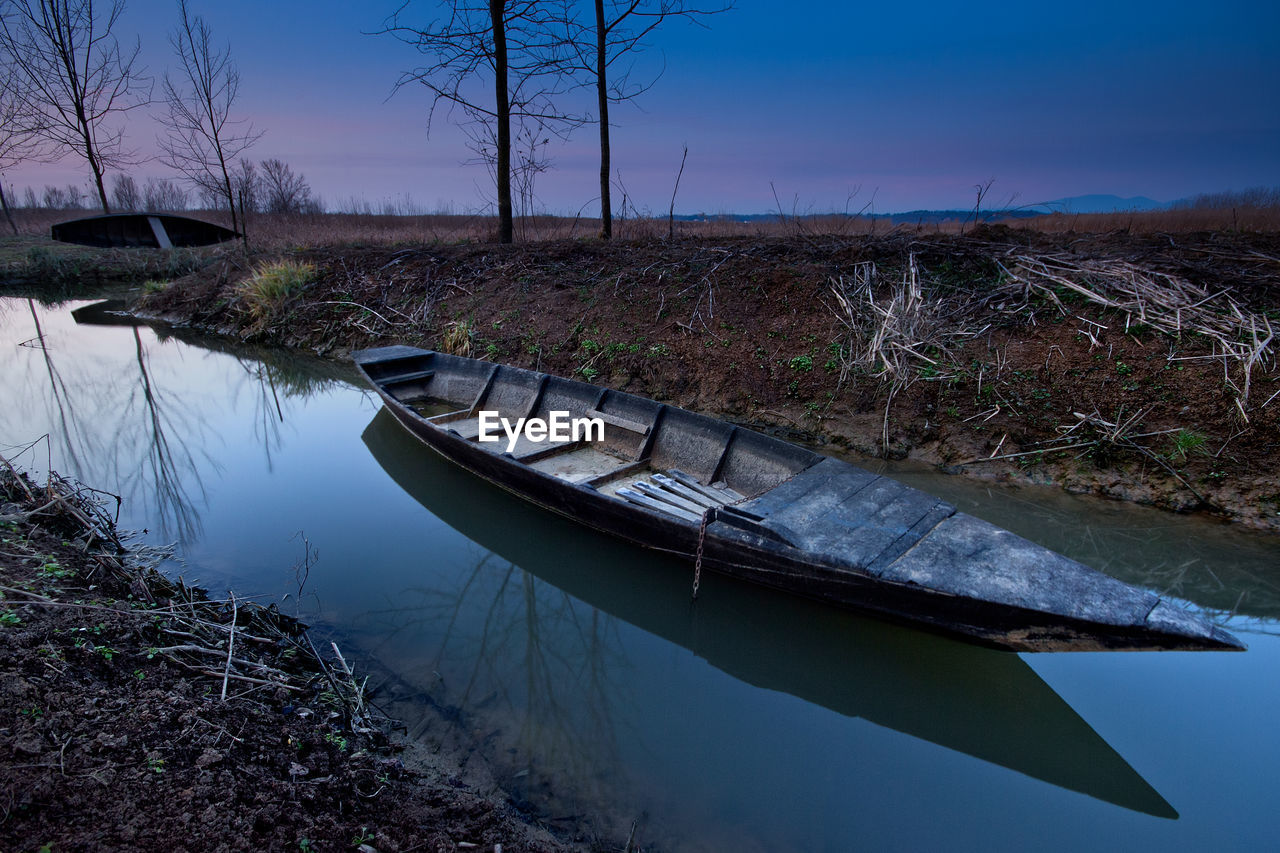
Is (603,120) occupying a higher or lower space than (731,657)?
higher

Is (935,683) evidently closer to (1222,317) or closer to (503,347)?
(1222,317)

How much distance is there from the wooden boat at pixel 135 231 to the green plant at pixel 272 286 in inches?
406

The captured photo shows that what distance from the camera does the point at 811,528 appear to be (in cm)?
369

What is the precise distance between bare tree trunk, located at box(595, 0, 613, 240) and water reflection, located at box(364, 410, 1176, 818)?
33.5ft

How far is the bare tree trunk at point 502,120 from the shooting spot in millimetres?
A: 11758

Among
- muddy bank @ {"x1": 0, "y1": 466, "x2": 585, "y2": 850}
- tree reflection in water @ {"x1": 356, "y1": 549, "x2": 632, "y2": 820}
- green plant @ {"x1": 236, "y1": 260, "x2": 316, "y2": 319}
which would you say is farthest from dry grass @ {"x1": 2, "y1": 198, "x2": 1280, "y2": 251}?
muddy bank @ {"x1": 0, "y1": 466, "x2": 585, "y2": 850}

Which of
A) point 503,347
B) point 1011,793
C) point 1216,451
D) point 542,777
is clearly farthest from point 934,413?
point 503,347

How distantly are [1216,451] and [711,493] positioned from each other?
455 centimetres

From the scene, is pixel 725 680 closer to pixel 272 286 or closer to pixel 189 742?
pixel 189 742

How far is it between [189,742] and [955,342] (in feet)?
24.1

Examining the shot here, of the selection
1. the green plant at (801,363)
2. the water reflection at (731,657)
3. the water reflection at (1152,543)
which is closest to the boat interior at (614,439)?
the water reflection at (731,657)

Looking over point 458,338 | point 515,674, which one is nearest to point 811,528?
point 515,674

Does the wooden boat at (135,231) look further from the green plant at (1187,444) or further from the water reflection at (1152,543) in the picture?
the green plant at (1187,444)

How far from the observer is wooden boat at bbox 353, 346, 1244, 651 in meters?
2.86
